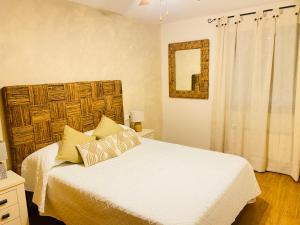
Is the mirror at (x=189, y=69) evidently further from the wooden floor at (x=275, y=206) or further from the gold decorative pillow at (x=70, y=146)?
the gold decorative pillow at (x=70, y=146)

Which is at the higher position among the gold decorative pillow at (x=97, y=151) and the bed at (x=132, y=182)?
the gold decorative pillow at (x=97, y=151)

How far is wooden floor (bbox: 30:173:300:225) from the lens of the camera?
2305mm

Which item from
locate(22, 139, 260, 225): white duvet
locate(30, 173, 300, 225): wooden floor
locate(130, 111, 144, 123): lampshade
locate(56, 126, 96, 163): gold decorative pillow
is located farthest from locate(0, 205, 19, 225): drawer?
locate(130, 111, 144, 123): lampshade

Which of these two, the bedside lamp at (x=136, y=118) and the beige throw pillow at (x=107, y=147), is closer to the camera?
the beige throw pillow at (x=107, y=147)

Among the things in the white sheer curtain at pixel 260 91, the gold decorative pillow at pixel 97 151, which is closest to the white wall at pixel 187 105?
the white sheer curtain at pixel 260 91

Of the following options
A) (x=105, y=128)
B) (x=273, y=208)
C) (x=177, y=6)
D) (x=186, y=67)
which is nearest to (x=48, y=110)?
(x=105, y=128)

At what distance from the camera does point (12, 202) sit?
1.99 m

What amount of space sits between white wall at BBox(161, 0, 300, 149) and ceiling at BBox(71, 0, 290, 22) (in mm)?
266

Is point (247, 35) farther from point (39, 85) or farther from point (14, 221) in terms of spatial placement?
point (14, 221)

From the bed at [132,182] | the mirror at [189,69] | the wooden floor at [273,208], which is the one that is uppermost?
the mirror at [189,69]

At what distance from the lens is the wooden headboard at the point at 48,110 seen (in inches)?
90.2

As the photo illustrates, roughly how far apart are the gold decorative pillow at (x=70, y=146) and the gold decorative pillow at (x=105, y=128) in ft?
Answer: 0.83

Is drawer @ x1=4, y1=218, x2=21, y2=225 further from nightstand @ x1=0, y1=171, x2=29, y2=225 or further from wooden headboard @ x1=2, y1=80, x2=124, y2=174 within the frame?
wooden headboard @ x1=2, y1=80, x2=124, y2=174

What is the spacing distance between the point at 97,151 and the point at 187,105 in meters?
2.20
